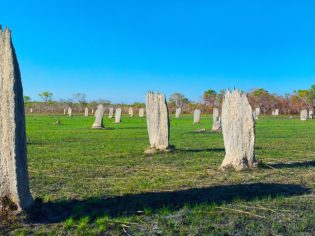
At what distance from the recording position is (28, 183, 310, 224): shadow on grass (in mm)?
8693

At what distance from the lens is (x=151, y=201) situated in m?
9.81

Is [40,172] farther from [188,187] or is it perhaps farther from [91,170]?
[188,187]

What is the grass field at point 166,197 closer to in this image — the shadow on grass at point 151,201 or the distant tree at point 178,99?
the shadow on grass at point 151,201

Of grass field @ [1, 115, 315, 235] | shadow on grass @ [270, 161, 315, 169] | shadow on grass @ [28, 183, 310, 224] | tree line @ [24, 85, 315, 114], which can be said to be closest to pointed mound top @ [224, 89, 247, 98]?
grass field @ [1, 115, 315, 235]

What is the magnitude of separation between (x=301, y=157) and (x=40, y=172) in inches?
425

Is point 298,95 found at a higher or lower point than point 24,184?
higher

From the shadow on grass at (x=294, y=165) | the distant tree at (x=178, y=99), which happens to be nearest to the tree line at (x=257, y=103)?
the distant tree at (x=178, y=99)

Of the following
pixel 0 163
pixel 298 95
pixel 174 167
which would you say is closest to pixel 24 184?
pixel 0 163

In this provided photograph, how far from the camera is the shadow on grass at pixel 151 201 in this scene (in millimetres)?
8693

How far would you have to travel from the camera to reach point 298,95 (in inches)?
4365

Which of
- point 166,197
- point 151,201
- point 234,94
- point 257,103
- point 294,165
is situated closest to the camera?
point 151,201

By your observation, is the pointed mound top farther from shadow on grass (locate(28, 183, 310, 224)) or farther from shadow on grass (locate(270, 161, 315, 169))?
shadow on grass (locate(28, 183, 310, 224))

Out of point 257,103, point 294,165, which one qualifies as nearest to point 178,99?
point 257,103

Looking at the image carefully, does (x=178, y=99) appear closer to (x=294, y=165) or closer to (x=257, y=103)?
(x=257, y=103)
